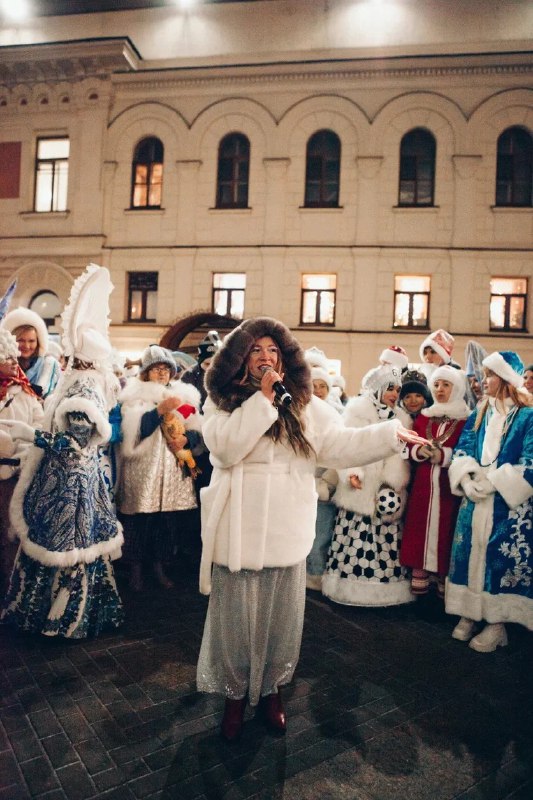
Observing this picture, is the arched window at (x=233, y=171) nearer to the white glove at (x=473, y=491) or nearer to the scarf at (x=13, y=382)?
the scarf at (x=13, y=382)

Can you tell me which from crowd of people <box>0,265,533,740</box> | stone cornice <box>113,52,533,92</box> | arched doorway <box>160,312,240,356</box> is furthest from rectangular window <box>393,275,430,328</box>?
crowd of people <box>0,265,533,740</box>

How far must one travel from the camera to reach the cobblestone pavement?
8.66 ft

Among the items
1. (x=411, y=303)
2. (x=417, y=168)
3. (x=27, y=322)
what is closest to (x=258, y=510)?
(x=27, y=322)

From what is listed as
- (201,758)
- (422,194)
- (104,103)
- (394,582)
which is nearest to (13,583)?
(201,758)

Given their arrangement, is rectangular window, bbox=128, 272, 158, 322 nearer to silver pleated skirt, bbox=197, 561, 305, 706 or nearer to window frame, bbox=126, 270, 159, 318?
window frame, bbox=126, 270, 159, 318

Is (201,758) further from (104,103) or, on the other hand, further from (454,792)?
(104,103)

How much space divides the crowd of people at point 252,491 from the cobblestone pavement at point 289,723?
0.21 metres

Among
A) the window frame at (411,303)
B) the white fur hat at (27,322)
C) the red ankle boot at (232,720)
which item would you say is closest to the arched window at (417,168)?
the window frame at (411,303)

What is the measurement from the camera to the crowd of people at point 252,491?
116 inches

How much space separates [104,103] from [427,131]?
29.9ft

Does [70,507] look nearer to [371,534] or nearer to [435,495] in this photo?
[371,534]

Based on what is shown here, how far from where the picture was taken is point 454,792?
265 centimetres

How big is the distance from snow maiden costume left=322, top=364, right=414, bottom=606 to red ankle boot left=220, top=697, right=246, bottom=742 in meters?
2.04

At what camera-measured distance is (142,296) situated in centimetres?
1586
